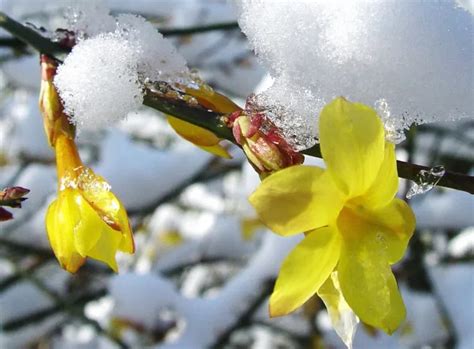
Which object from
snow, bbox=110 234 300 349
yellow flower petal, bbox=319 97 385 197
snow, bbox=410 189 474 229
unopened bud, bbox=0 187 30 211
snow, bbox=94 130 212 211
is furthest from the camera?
snow, bbox=410 189 474 229

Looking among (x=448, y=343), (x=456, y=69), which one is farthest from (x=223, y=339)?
(x=456, y=69)

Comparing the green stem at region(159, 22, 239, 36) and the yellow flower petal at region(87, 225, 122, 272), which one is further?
the green stem at region(159, 22, 239, 36)

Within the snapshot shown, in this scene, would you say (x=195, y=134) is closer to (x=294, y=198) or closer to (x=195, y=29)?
(x=294, y=198)

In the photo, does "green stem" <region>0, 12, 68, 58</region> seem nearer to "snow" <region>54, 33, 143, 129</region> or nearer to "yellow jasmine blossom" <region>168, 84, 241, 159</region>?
"snow" <region>54, 33, 143, 129</region>

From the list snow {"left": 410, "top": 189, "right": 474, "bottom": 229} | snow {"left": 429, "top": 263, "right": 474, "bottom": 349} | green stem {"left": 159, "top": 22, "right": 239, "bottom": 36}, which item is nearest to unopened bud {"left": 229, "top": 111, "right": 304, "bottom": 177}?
green stem {"left": 159, "top": 22, "right": 239, "bottom": 36}

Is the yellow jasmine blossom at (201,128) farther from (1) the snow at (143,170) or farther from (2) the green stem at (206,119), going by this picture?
(1) the snow at (143,170)
